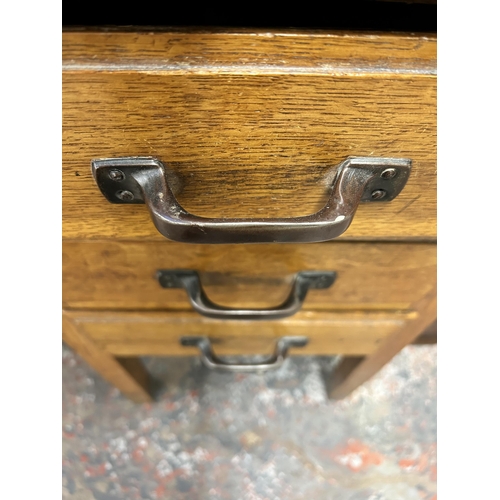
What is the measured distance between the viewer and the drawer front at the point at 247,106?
0.22 meters

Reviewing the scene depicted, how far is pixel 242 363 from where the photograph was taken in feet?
2.06

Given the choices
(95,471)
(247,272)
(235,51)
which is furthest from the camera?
(95,471)

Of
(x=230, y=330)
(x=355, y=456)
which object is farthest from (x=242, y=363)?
(x=355, y=456)

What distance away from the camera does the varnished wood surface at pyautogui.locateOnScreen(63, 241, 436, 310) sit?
368 millimetres

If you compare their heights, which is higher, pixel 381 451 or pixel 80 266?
pixel 80 266

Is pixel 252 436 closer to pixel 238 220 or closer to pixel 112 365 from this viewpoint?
pixel 112 365

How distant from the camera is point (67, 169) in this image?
10.3 inches

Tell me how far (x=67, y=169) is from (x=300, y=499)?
2.62 ft

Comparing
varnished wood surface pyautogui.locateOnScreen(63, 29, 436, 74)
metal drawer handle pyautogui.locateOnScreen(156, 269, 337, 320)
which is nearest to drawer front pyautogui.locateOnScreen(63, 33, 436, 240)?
varnished wood surface pyautogui.locateOnScreen(63, 29, 436, 74)

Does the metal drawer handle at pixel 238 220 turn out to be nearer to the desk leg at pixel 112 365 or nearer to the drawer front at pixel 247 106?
the drawer front at pixel 247 106

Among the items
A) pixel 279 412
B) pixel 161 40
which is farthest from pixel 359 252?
pixel 279 412

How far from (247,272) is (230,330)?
0.59 ft

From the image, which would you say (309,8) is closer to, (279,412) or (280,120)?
(280,120)

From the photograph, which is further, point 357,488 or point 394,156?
point 357,488
